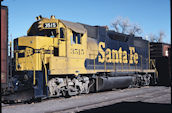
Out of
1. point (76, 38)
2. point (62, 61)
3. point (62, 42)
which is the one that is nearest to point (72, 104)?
point (62, 61)

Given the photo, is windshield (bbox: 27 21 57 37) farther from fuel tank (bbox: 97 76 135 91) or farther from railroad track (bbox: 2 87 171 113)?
fuel tank (bbox: 97 76 135 91)

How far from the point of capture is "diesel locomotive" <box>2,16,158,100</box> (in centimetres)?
1025

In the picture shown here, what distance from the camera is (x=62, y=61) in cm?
1105

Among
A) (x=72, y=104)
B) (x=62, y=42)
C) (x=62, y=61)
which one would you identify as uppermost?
(x=62, y=42)

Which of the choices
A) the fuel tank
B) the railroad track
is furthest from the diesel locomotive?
the railroad track

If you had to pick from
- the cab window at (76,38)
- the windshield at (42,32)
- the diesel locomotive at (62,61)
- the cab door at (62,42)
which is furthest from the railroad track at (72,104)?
the windshield at (42,32)

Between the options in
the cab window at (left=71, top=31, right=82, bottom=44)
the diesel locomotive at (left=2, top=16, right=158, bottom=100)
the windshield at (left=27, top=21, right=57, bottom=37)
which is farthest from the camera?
the cab window at (left=71, top=31, right=82, bottom=44)

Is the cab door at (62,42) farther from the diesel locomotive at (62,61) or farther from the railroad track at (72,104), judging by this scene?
the railroad track at (72,104)

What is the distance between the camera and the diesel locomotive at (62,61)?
10250 mm

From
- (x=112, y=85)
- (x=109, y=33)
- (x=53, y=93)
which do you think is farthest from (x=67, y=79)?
(x=109, y=33)

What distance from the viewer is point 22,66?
10977 millimetres

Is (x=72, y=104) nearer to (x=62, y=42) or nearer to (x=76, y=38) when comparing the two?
(x=62, y=42)

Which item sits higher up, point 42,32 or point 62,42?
point 42,32

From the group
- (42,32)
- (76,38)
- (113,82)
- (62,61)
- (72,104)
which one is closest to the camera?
(72,104)
